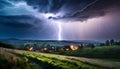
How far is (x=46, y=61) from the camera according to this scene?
22.7ft

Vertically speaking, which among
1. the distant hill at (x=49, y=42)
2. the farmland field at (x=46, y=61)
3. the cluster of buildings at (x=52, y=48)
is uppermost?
the distant hill at (x=49, y=42)

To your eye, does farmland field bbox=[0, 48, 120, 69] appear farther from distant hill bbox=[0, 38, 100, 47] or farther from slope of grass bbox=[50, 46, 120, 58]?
distant hill bbox=[0, 38, 100, 47]

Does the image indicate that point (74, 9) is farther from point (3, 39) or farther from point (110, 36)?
point (3, 39)

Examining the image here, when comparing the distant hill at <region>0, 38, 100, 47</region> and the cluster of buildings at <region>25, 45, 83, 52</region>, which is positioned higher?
the distant hill at <region>0, 38, 100, 47</region>

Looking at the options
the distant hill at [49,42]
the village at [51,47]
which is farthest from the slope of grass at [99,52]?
the distant hill at [49,42]

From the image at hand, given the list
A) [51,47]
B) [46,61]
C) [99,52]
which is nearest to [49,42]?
[51,47]

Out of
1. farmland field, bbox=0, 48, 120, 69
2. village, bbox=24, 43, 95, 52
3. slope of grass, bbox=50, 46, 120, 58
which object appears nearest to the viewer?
farmland field, bbox=0, 48, 120, 69

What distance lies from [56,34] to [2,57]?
1.70 meters

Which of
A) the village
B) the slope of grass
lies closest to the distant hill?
the village

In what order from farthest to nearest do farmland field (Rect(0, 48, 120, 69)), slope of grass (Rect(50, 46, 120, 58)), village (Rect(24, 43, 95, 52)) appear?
village (Rect(24, 43, 95, 52))
slope of grass (Rect(50, 46, 120, 58))
farmland field (Rect(0, 48, 120, 69))

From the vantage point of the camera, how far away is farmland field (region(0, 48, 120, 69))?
6516 mm

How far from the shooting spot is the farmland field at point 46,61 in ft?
21.4

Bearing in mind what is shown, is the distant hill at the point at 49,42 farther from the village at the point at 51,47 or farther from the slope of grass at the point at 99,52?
the slope of grass at the point at 99,52

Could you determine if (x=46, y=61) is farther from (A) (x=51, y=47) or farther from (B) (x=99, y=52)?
(B) (x=99, y=52)
